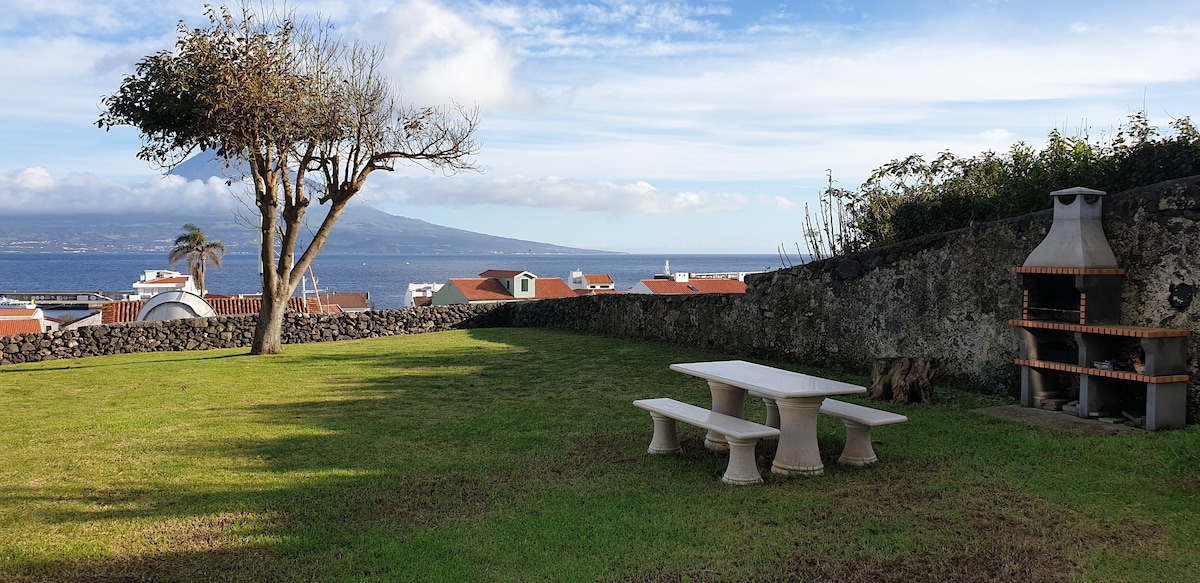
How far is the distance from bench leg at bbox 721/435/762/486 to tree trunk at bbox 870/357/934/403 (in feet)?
11.7

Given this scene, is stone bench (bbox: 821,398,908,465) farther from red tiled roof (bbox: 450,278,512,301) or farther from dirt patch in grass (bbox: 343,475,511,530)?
red tiled roof (bbox: 450,278,512,301)

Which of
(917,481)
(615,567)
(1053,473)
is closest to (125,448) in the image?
(615,567)

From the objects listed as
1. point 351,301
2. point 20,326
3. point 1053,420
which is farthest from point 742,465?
point 351,301

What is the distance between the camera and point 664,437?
22.5ft

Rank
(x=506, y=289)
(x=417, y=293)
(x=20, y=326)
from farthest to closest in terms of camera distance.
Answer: (x=417, y=293) < (x=506, y=289) < (x=20, y=326)

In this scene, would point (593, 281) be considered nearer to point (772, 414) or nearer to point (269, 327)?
point (269, 327)

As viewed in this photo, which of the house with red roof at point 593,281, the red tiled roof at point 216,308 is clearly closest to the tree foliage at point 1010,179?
the red tiled roof at point 216,308

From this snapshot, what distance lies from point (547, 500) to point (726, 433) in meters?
1.34

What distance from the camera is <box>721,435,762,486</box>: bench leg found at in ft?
19.3

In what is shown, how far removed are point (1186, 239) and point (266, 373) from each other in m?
12.0

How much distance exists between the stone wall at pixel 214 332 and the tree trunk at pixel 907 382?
15.0 metres

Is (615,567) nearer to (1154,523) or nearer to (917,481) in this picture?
(917,481)

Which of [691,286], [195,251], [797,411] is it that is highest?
[195,251]

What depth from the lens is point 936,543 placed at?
452cm
